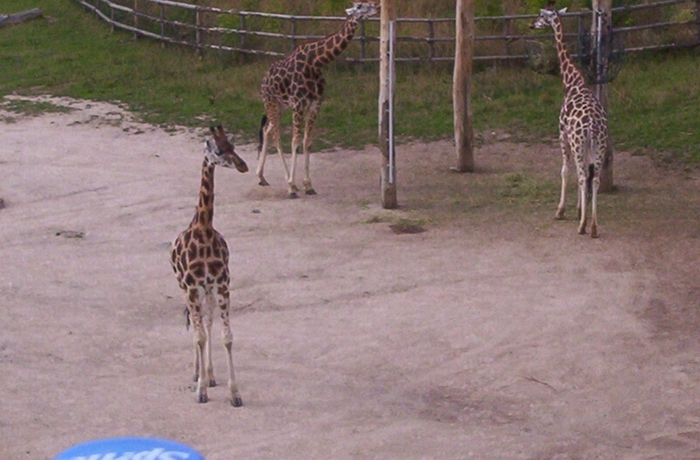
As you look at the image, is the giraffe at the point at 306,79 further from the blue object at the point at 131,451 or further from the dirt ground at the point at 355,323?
the blue object at the point at 131,451

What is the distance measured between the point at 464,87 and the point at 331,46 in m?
2.13

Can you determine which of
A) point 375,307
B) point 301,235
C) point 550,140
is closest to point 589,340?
point 375,307

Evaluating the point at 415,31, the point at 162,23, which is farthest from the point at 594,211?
the point at 162,23

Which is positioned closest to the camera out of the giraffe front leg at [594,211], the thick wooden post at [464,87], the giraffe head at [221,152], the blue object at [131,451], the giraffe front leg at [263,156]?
the blue object at [131,451]

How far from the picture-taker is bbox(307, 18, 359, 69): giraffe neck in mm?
13570

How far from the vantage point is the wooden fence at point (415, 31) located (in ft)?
62.3

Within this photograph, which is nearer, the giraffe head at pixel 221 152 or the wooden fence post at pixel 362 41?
the giraffe head at pixel 221 152

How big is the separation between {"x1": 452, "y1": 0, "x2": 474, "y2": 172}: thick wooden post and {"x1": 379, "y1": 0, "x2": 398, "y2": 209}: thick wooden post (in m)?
1.81

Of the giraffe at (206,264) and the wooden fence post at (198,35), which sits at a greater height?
the wooden fence post at (198,35)

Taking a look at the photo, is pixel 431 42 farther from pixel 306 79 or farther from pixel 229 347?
pixel 229 347

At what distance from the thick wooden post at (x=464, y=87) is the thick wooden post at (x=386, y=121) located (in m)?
1.81

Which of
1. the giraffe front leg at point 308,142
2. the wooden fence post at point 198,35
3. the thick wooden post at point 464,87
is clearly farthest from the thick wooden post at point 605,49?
the wooden fence post at point 198,35

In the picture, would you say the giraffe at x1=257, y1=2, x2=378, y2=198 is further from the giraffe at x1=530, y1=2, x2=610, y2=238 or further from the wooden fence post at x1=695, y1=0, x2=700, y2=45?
the wooden fence post at x1=695, y1=0, x2=700, y2=45

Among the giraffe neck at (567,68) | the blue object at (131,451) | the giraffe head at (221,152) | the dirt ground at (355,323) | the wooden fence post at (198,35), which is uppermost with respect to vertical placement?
the wooden fence post at (198,35)
